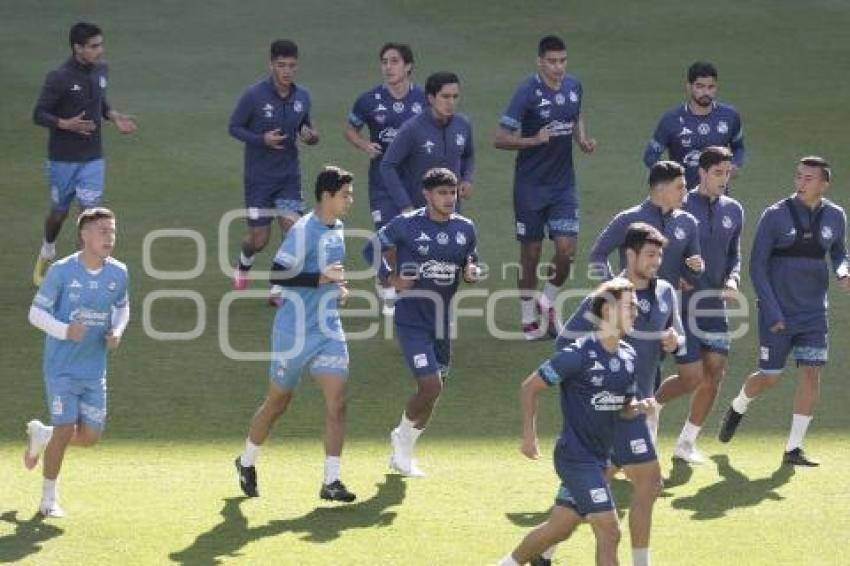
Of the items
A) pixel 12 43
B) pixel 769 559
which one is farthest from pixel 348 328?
pixel 12 43

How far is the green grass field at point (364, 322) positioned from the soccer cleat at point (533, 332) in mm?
210

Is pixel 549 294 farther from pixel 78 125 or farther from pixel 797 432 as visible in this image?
pixel 78 125

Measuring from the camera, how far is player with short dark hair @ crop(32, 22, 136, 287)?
60.9 ft

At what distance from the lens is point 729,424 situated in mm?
15219

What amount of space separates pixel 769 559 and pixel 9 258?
9.98 metres

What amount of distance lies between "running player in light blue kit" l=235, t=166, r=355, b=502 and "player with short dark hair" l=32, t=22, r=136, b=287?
519 cm

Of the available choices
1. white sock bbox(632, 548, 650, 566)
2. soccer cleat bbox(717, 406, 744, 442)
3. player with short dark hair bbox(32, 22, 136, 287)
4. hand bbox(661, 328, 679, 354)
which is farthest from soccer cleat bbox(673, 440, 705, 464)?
player with short dark hair bbox(32, 22, 136, 287)

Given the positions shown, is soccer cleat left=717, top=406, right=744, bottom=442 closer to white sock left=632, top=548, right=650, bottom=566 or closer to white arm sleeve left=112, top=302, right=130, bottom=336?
white sock left=632, top=548, right=650, bottom=566

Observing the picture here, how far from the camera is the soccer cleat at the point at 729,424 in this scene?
15203 mm

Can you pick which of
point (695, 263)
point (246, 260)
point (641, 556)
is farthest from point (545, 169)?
point (641, 556)

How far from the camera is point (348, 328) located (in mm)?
18406

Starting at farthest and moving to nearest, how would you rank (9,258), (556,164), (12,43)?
1. (12,43)
2. (9,258)
3. (556,164)

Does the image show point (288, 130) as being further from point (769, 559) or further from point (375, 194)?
point (769, 559)

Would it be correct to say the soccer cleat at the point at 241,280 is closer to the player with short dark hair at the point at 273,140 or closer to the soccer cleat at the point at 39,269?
the player with short dark hair at the point at 273,140
